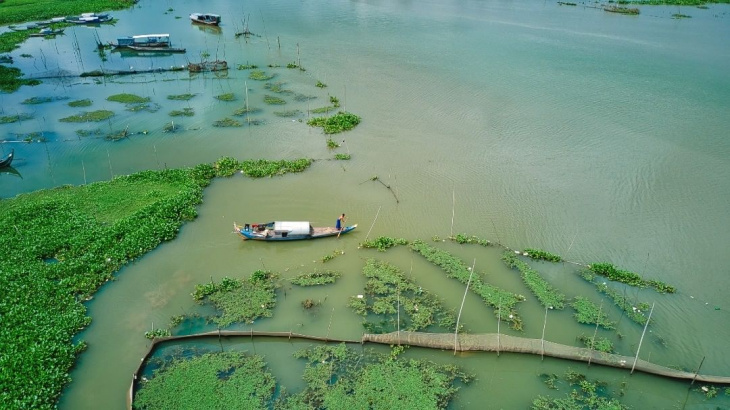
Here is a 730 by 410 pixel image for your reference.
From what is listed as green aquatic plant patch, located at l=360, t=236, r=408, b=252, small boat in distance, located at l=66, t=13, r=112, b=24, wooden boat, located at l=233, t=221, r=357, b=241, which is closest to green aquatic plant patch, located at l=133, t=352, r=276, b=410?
wooden boat, located at l=233, t=221, r=357, b=241

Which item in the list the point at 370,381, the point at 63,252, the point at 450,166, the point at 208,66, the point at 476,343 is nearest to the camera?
the point at 370,381

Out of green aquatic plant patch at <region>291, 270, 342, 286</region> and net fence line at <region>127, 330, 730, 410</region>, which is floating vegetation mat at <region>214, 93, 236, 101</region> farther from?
net fence line at <region>127, 330, 730, 410</region>

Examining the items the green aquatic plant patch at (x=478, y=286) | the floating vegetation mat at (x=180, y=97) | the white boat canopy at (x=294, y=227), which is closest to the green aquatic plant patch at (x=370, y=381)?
the green aquatic plant patch at (x=478, y=286)

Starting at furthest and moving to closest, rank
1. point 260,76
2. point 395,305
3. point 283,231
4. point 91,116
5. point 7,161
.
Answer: point 260,76 < point 91,116 < point 7,161 < point 283,231 < point 395,305

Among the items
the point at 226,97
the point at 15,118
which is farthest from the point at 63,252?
the point at 226,97

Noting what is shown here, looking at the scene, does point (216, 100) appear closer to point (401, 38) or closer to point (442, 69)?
point (442, 69)

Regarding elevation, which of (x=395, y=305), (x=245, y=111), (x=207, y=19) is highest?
(x=207, y=19)

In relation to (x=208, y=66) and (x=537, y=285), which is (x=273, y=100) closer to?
(x=208, y=66)
